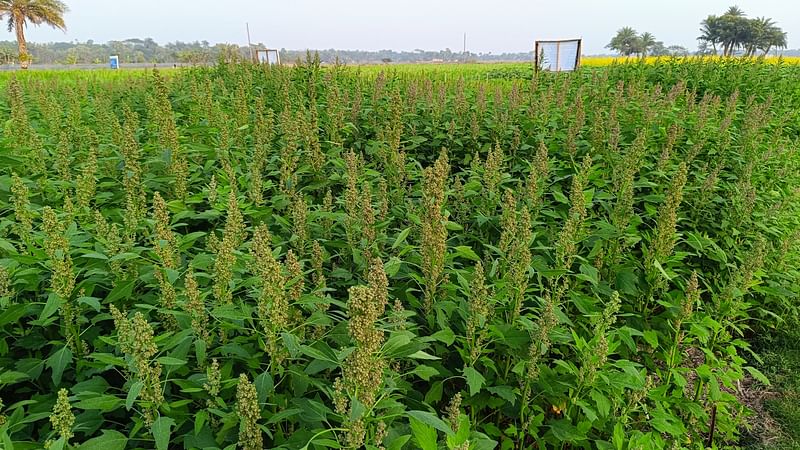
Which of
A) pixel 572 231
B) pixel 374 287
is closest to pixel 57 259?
pixel 374 287

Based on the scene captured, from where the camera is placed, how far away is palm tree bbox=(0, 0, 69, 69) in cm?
4728

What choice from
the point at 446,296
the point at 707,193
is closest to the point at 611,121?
the point at 707,193

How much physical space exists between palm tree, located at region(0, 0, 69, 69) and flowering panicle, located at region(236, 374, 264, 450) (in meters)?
58.0

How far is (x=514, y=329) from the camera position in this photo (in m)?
2.68

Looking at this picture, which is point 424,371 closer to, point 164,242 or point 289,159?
point 164,242

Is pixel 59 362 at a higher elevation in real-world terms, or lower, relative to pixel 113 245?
lower

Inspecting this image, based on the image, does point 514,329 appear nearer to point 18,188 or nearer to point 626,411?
point 626,411

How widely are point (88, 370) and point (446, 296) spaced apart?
1772 mm

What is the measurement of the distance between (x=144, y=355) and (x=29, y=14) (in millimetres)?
61444

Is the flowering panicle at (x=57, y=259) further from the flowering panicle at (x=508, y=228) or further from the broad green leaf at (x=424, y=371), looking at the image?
the flowering panicle at (x=508, y=228)

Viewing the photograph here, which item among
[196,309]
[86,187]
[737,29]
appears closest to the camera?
[196,309]

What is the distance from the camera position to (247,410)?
1.80 meters

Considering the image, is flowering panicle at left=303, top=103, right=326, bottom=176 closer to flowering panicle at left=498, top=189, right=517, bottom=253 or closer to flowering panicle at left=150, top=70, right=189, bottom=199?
flowering panicle at left=150, top=70, right=189, bottom=199

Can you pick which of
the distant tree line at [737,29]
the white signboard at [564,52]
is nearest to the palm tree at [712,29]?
the distant tree line at [737,29]
